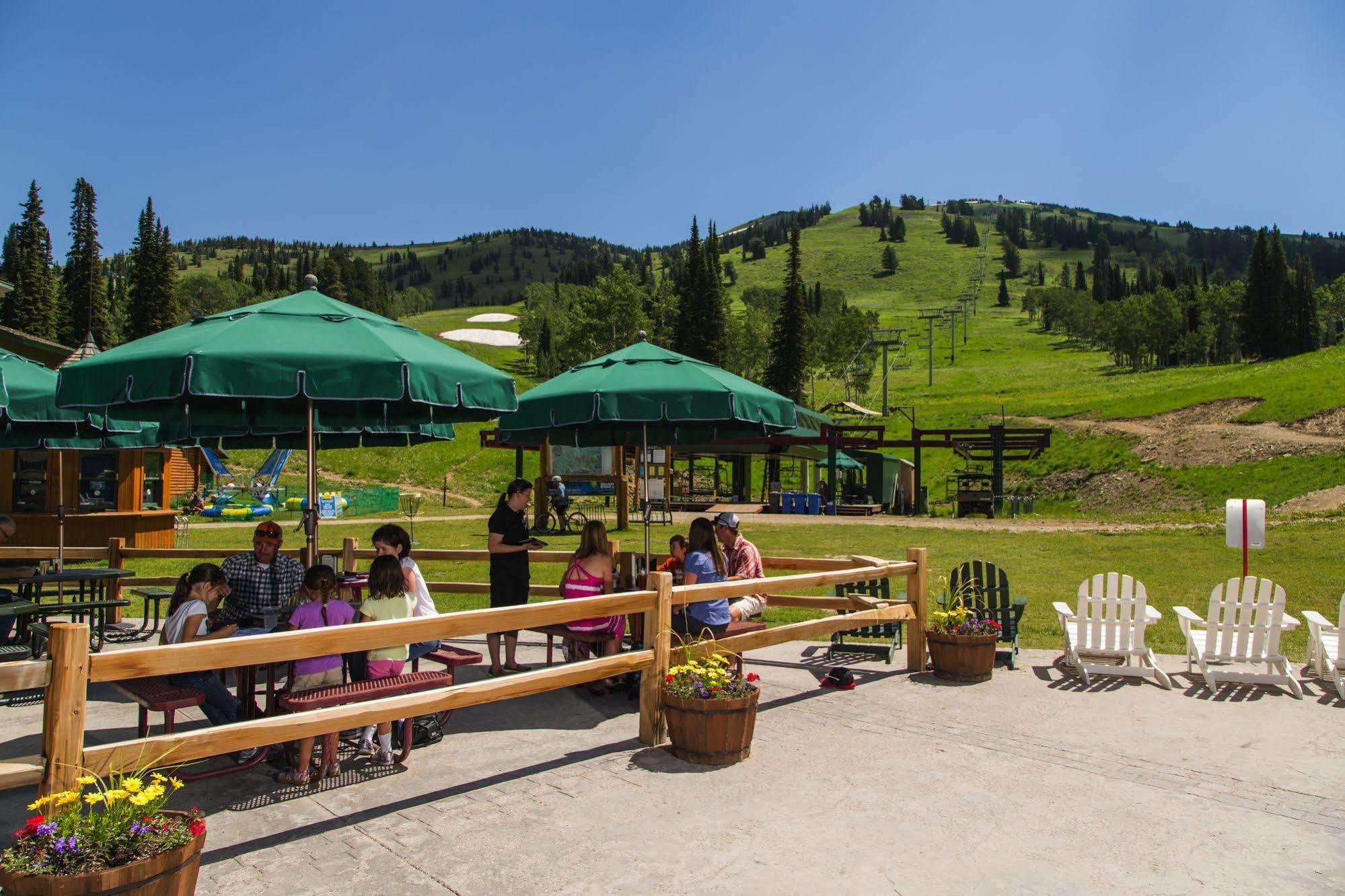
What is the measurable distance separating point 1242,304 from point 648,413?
316 feet

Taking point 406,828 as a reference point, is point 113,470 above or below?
above

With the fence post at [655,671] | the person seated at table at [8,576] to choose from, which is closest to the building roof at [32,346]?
the person seated at table at [8,576]

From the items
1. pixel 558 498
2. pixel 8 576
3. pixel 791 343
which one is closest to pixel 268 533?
pixel 8 576

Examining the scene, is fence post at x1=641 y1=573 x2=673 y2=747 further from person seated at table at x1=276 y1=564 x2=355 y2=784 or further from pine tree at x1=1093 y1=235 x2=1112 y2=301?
pine tree at x1=1093 y1=235 x2=1112 y2=301

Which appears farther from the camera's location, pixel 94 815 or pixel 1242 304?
pixel 1242 304

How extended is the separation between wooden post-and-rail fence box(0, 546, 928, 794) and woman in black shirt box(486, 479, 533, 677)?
2.01 m

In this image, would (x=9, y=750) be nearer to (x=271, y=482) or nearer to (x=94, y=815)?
(x=94, y=815)

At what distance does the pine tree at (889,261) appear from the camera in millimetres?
166750

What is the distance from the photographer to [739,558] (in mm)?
8438

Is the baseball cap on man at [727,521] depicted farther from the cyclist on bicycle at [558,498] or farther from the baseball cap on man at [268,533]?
the cyclist on bicycle at [558,498]

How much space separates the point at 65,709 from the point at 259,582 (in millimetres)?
3184

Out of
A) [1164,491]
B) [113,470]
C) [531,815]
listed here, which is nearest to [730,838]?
[531,815]

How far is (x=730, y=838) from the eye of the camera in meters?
4.42

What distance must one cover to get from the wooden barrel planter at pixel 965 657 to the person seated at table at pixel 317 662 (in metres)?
5.07
